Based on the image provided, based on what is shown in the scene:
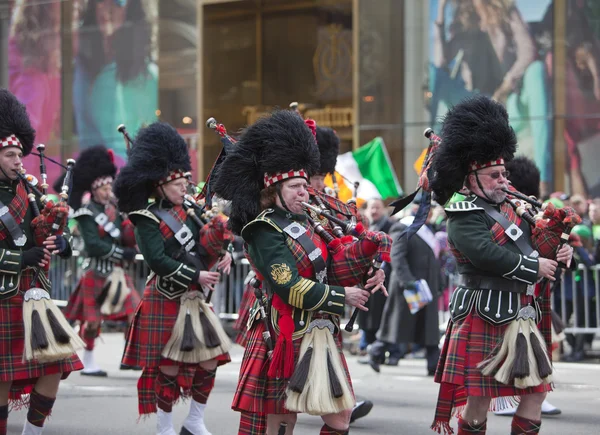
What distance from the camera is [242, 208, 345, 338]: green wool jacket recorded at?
5109 mm

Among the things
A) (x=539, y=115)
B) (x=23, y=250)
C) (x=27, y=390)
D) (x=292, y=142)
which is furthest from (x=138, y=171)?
(x=539, y=115)

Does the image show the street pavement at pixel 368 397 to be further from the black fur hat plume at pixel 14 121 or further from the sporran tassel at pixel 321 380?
the sporran tassel at pixel 321 380

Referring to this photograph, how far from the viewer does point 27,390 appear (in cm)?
658

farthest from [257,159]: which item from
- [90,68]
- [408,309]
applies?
[90,68]

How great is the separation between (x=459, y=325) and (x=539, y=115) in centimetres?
1157

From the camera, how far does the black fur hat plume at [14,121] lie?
252 inches

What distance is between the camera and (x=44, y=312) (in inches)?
251

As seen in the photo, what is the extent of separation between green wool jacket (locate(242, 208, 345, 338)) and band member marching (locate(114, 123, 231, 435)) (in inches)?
69.0

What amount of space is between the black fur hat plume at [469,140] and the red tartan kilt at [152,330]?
2.09 meters

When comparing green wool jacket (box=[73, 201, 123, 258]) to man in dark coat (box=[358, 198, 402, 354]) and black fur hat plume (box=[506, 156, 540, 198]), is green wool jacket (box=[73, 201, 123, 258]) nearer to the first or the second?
man in dark coat (box=[358, 198, 402, 354])

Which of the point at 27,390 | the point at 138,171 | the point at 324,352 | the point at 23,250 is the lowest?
the point at 27,390

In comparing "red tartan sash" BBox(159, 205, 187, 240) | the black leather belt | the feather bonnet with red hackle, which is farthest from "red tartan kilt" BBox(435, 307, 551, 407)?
"red tartan sash" BBox(159, 205, 187, 240)

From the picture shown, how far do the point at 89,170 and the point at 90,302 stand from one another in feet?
4.31

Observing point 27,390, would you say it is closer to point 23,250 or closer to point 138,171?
point 23,250
